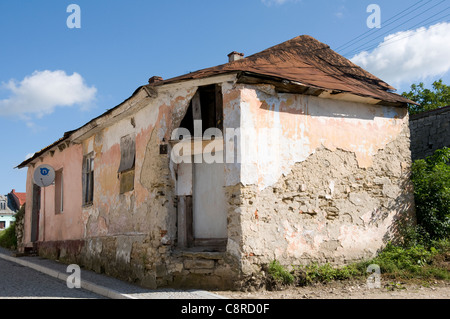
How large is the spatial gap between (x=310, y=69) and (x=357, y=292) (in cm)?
486

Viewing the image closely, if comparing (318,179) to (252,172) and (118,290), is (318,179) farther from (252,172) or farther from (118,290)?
(118,290)

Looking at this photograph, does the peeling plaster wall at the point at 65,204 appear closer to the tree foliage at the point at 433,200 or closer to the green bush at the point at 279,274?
the green bush at the point at 279,274

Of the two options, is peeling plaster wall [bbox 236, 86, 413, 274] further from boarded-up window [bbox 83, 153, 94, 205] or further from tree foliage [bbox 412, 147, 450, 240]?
boarded-up window [bbox 83, 153, 94, 205]

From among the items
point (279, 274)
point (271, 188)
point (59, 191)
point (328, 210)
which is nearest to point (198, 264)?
point (279, 274)

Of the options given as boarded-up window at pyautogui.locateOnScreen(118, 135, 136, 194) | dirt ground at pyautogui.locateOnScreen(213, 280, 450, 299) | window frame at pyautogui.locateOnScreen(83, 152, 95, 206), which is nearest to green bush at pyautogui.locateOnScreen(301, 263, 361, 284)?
dirt ground at pyautogui.locateOnScreen(213, 280, 450, 299)

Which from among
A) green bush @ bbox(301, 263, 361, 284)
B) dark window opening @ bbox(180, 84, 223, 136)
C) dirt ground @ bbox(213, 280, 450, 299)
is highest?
dark window opening @ bbox(180, 84, 223, 136)

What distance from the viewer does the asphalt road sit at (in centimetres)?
770

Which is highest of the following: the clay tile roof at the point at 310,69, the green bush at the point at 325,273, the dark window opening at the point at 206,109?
the clay tile roof at the point at 310,69

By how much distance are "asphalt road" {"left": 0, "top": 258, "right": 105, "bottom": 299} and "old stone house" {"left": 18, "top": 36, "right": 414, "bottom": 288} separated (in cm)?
116

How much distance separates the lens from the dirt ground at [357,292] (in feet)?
23.2

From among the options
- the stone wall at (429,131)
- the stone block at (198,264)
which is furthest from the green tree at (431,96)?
the stone block at (198,264)

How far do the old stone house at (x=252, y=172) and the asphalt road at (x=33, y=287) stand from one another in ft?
3.82
